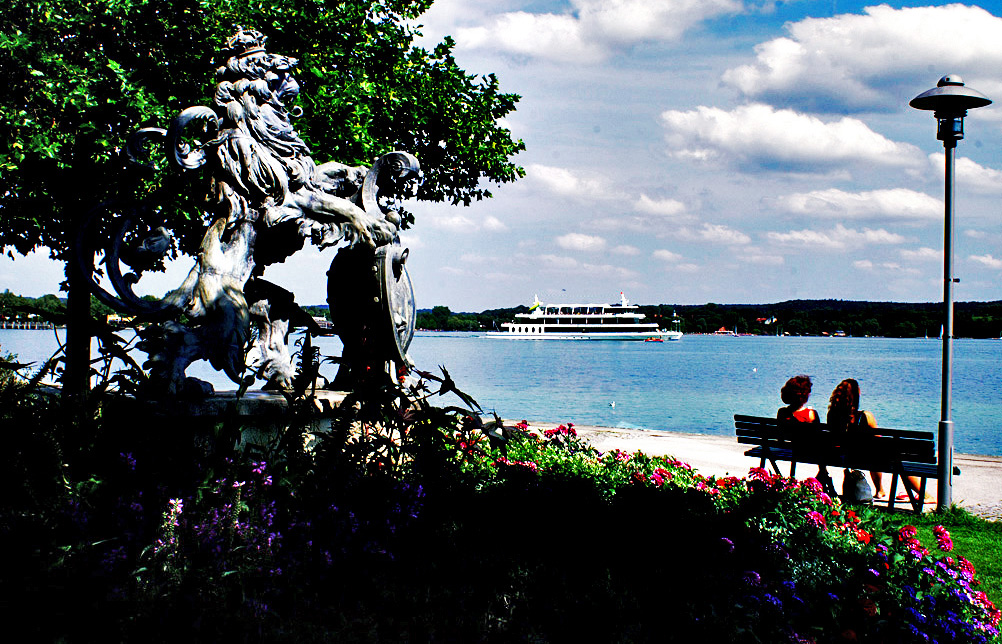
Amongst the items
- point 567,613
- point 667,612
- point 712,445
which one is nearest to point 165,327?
point 567,613

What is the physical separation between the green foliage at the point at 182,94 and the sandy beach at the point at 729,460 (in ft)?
17.3

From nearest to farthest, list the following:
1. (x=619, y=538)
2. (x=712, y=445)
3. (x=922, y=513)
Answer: (x=619, y=538) < (x=922, y=513) < (x=712, y=445)

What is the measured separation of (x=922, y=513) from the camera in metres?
7.05

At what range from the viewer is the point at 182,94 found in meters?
11.8

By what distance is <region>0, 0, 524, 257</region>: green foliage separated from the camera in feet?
32.2

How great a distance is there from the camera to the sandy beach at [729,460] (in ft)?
25.6

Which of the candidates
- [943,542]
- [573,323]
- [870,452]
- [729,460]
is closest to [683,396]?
[729,460]

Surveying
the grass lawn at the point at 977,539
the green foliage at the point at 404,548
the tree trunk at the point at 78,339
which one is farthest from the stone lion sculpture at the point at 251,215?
the grass lawn at the point at 977,539

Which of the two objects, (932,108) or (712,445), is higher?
(932,108)

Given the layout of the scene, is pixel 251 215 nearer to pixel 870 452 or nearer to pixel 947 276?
pixel 870 452

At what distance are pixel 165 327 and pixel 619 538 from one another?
2.75 meters

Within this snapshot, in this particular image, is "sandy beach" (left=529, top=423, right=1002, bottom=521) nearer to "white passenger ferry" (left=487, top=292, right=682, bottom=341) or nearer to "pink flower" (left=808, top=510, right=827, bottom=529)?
"pink flower" (left=808, top=510, right=827, bottom=529)

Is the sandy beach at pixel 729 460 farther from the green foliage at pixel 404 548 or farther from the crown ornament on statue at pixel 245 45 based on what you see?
the crown ornament on statue at pixel 245 45

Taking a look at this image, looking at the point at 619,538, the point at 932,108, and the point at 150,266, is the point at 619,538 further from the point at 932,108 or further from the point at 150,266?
the point at 932,108
